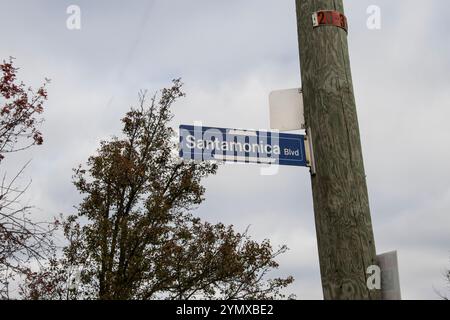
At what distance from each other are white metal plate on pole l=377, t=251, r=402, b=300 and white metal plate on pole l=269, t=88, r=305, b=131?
3.70ft

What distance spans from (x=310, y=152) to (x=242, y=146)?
1.62 ft

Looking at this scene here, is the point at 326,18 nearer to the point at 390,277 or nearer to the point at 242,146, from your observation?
the point at 242,146

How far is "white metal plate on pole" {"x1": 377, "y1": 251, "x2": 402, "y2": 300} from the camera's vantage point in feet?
10.1

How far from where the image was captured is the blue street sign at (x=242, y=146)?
3.62 meters

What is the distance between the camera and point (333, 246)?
10.8 feet

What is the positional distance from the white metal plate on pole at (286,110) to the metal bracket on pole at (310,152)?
4.5 inches

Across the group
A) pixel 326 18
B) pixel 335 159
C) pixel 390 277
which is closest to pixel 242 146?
pixel 335 159

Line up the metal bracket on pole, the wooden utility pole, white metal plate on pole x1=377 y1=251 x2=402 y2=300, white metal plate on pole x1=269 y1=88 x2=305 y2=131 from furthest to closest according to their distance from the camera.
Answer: white metal plate on pole x1=269 y1=88 x2=305 y2=131 < the metal bracket on pole < the wooden utility pole < white metal plate on pole x1=377 y1=251 x2=402 y2=300

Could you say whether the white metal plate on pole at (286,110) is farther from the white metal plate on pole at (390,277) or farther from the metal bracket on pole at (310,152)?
the white metal plate on pole at (390,277)

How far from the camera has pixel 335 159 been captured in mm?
3457

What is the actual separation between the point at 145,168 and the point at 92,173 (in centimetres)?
151

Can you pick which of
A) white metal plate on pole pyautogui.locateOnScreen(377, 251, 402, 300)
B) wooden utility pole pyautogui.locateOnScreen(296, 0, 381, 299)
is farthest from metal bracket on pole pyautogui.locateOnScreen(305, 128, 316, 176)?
white metal plate on pole pyautogui.locateOnScreen(377, 251, 402, 300)

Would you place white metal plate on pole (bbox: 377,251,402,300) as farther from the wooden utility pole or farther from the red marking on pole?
the red marking on pole

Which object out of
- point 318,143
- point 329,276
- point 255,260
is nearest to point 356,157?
point 318,143
